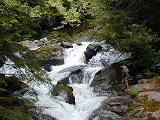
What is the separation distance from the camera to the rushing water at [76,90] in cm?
1199

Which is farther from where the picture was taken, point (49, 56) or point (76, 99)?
point (49, 56)

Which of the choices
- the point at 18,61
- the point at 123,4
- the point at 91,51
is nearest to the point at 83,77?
the point at 91,51

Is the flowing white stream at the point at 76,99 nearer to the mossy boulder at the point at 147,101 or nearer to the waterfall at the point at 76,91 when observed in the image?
the waterfall at the point at 76,91

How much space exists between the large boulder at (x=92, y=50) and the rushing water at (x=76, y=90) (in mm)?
308

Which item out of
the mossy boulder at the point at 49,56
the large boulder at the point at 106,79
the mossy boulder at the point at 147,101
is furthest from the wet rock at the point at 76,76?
the mossy boulder at the point at 147,101

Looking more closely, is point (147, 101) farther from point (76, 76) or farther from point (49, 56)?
point (49, 56)

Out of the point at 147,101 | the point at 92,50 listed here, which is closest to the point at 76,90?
the point at 147,101

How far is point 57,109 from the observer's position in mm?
12078

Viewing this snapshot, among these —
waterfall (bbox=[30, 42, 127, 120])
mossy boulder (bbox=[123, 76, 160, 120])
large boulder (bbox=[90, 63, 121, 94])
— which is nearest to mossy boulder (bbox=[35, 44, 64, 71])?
waterfall (bbox=[30, 42, 127, 120])

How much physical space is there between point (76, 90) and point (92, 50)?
4.91 metres

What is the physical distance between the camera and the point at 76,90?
14531 millimetres

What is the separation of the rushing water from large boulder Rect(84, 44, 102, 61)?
0.31 meters

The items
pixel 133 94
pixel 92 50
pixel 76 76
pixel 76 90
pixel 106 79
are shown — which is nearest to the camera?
pixel 133 94

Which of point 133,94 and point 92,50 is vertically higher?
point 92,50
